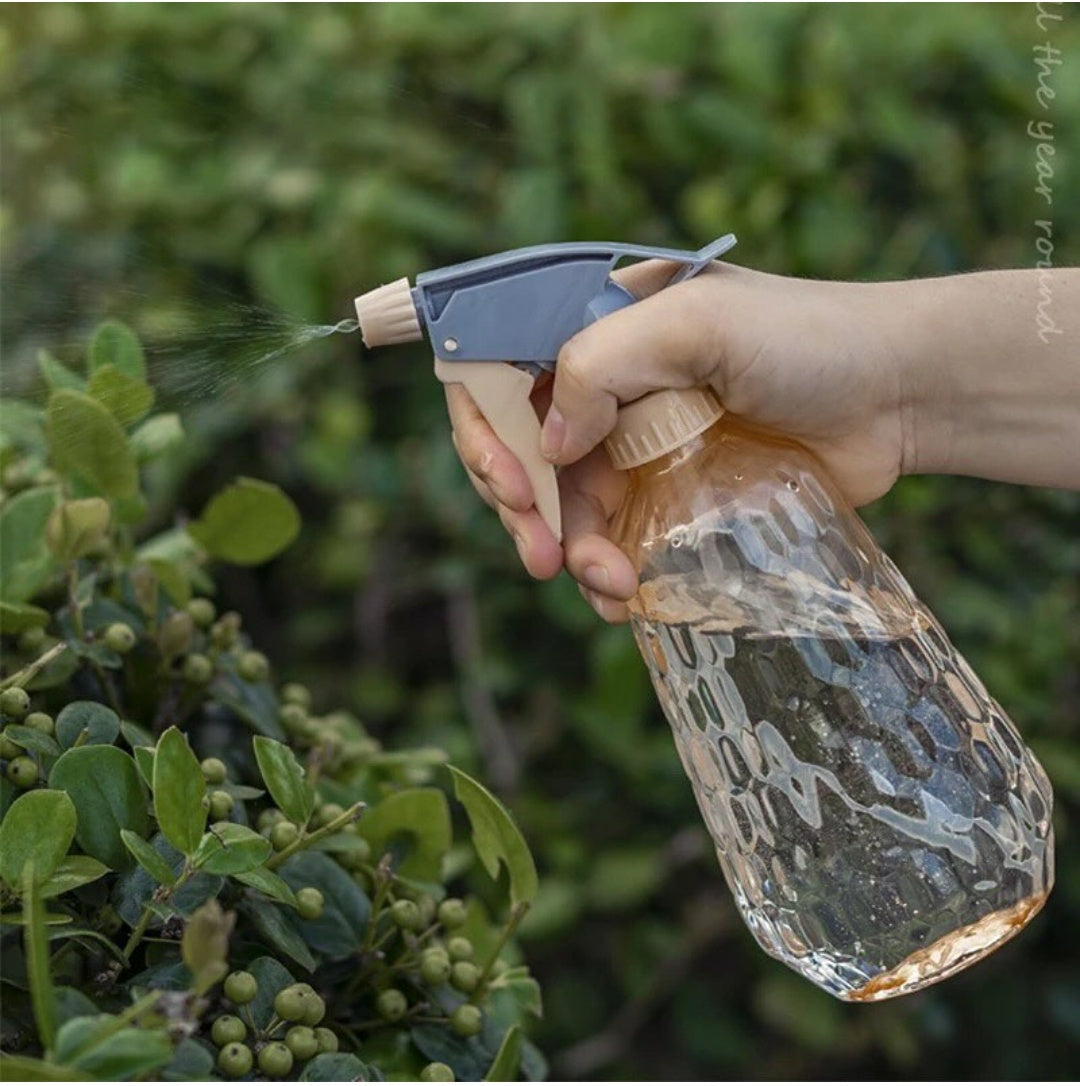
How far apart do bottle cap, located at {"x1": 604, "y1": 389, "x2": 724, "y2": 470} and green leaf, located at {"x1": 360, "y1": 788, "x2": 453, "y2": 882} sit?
10.1 inches

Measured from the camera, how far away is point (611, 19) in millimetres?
2393

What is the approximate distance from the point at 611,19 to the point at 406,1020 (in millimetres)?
1826

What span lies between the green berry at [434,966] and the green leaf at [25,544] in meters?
0.35

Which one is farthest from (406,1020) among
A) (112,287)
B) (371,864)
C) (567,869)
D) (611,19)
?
(611,19)

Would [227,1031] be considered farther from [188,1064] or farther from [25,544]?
[25,544]

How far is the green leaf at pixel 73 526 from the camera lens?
1.00m

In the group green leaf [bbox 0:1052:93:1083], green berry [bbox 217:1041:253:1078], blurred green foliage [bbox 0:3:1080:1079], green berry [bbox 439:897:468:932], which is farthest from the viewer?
blurred green foliage [bbox 0:3:1080:1079]

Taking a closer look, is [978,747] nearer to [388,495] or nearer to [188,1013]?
[188,1013]

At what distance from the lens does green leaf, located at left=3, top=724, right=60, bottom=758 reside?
→ 84cm

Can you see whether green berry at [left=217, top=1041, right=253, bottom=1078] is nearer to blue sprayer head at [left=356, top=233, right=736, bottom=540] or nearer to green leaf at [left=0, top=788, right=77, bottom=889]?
green leaf at [left=0, top=788, right=77, bottom=889]

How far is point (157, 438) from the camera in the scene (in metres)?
1.13

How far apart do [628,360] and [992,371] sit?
39 cm

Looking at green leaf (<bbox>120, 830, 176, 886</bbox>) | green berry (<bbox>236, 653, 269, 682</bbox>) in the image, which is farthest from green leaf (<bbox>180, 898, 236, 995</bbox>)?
green berry (<bbox>236, 653, 269, 682</bbox>)

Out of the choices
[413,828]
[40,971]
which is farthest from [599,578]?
[40,971]
